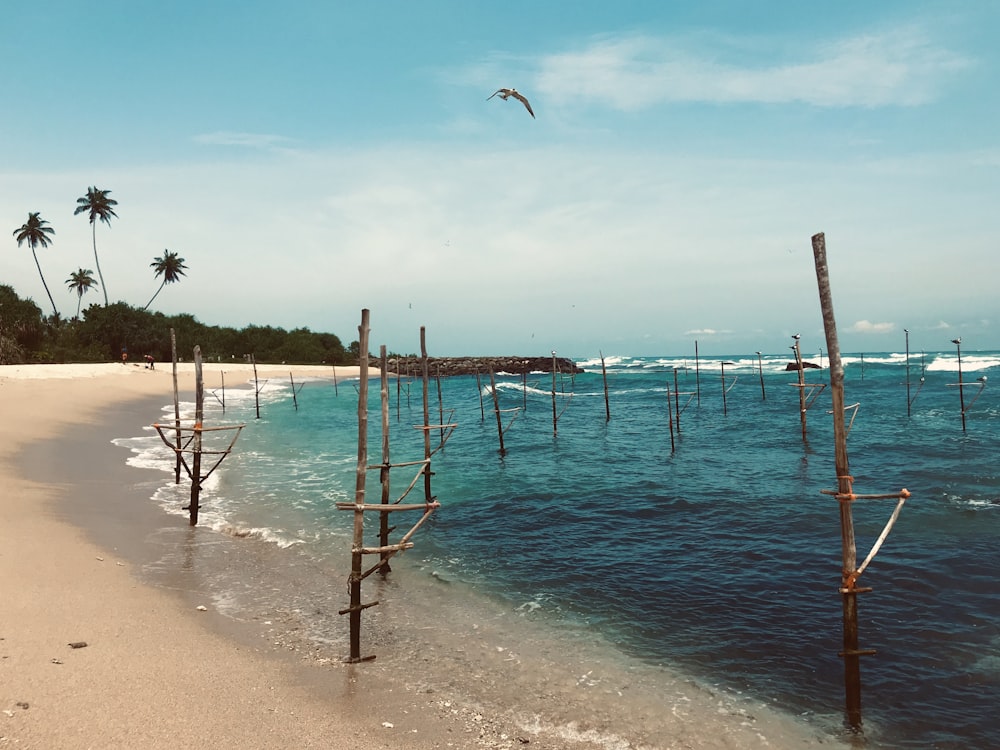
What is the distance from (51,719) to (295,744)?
2260 mm

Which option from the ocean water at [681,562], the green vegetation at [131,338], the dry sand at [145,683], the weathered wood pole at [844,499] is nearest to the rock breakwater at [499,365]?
the green vegetation at [131,338]

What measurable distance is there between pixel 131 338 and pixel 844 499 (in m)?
77.5

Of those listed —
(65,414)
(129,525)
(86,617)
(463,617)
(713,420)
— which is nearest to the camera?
(86,617)

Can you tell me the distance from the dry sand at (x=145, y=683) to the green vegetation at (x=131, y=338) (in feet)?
158

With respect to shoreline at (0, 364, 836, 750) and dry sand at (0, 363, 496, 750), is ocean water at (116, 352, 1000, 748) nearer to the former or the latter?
shoreline at (0, 364, 836, 750)

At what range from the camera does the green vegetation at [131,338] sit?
182ft

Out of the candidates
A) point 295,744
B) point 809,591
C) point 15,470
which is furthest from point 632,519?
point 15,470

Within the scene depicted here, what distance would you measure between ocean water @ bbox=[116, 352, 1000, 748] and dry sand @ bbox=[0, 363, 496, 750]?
1.12m

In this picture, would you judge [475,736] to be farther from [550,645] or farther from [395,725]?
[550,645]

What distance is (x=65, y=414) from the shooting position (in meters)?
28.4

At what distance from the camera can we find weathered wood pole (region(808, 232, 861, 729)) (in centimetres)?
641

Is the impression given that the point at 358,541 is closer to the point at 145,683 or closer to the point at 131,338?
the point at 145,683

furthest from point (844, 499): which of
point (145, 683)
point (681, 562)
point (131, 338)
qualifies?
point (131, 338)

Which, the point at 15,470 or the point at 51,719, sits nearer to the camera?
the point at 51,719
